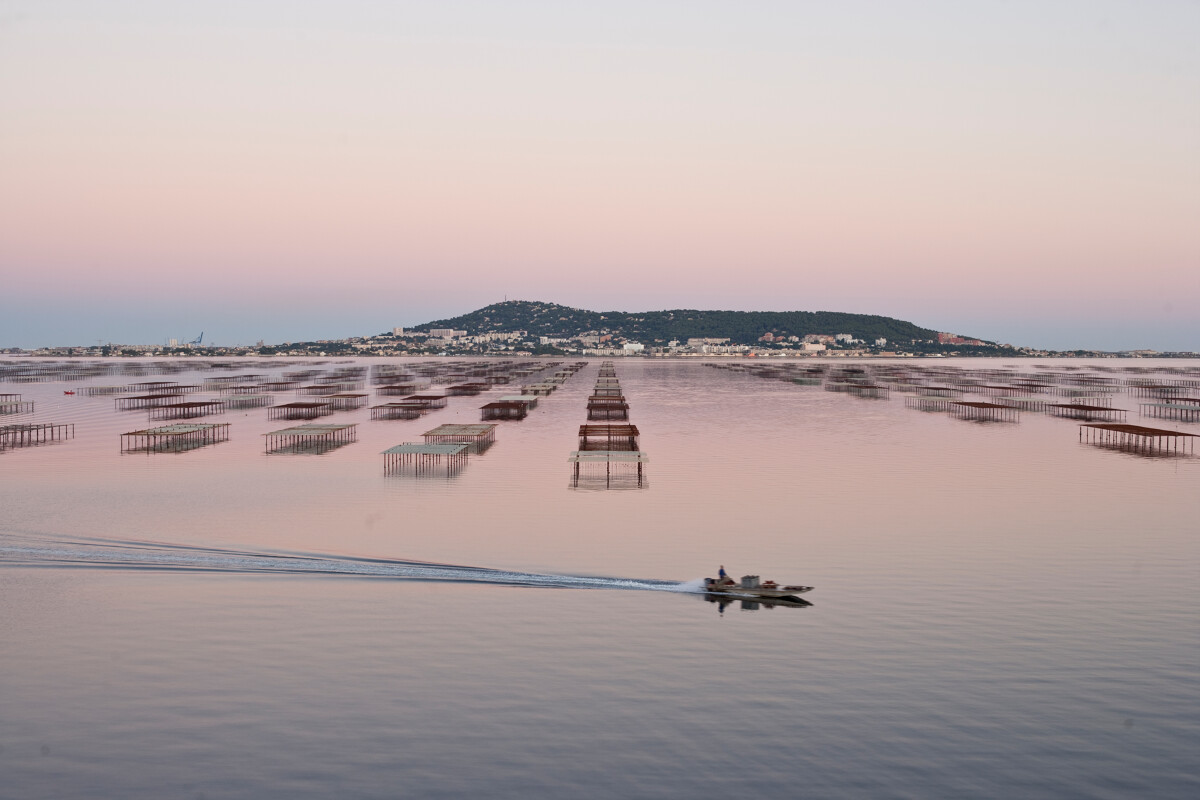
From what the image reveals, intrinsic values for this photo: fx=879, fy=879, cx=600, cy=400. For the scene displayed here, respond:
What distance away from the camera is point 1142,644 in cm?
2802

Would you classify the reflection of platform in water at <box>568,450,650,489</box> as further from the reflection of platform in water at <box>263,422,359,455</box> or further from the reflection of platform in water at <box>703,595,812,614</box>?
the reflection of platform in water at <box>703,595,812,614</box>

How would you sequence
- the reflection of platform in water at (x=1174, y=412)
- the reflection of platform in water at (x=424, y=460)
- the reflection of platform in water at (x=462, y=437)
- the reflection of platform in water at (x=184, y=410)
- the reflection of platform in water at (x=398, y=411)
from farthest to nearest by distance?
the reflection of platform in water at (x=1174, y=412) → the reflection of platform in water at (x=398, y=411) → the reflection of platform in water at (x=184, y=410) → the reflection of platform in water at (x=462, y=437) → the reflection of platform in water at (x=424, y=460)

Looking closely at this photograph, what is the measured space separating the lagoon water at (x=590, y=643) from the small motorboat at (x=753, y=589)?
99 cm

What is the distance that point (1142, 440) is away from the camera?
3777 inches

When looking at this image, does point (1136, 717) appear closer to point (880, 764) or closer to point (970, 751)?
point (970, 751)

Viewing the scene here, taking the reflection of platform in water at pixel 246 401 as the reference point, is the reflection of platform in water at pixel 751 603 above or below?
above

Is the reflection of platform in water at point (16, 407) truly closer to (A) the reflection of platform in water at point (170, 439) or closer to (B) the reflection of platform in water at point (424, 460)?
(A) the reflection of platform in water at point (170, 439)

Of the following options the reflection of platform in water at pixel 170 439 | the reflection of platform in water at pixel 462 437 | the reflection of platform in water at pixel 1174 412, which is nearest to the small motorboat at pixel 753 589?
the reflection of platform in water at pixel 462 437

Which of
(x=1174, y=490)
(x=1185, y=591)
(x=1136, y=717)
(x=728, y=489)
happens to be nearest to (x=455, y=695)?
(x=1136, y=717)

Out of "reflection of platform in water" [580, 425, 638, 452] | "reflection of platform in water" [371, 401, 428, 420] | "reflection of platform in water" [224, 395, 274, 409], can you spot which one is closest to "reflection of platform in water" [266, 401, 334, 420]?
"reflection of platform in water" [224, 395, 274, 409]

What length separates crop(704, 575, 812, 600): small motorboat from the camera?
33375 mm

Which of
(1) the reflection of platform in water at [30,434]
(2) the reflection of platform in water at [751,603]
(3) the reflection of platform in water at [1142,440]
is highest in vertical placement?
(3) the reflection of platform in water at [1142,440]

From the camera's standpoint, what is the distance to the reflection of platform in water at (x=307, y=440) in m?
85.0

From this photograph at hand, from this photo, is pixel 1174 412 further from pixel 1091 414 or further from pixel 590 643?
pixel 590 643
